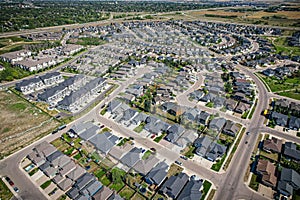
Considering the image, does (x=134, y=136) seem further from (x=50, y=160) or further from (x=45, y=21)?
(x=45, y=21)

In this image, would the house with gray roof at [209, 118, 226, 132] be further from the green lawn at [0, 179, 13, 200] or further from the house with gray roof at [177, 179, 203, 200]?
the green lawn at [0, 179, 13, 200]

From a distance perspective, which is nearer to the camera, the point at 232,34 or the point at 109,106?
the point at 109,106

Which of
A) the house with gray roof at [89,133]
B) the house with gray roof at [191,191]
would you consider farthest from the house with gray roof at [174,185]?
the house with gray roof at [89,133]

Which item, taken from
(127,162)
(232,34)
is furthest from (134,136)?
(232,34)

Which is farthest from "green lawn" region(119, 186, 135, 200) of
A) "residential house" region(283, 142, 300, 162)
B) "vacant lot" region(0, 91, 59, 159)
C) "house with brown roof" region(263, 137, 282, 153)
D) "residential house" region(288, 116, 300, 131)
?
"residential house" region(288, 116, 300, 131)

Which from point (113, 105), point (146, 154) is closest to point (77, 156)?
point (146, 154)

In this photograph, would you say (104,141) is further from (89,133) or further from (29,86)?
(29,86)
